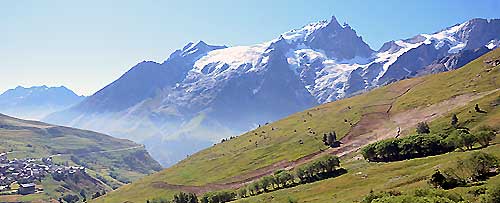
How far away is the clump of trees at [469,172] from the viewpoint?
323 ft

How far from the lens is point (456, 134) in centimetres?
15238

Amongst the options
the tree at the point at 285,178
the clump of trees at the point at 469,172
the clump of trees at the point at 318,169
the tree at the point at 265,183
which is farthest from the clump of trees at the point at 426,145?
the clump of trees at the point at 469,172

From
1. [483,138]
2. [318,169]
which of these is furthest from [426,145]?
[318,169]

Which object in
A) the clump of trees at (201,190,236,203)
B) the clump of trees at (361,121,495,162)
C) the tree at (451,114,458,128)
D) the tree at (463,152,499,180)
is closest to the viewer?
the tree at (463,152,499,180)

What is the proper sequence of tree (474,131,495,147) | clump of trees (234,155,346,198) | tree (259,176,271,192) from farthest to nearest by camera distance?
tree (259,176,271,192) < clump of trees (234,155,346,198) < tree (474,131,495,147)

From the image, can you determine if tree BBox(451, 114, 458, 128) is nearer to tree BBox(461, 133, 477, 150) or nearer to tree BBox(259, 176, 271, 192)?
tree BBox(461, 133, 477, 150)

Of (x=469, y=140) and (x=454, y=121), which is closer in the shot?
(x=469, y=140)

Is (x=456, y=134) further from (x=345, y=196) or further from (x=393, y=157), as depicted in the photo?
(x=345, y=196)

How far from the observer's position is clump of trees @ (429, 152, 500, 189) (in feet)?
323

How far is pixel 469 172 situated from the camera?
104 metres

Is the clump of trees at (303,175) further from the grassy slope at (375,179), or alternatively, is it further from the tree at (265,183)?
the grassy slope at (375,179)

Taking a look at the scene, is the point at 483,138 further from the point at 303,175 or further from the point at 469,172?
the point at 303,175

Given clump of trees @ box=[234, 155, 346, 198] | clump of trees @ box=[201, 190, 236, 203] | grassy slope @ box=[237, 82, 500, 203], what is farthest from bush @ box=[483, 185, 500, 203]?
clump of trees @ box=[201, 190, 236, 203]

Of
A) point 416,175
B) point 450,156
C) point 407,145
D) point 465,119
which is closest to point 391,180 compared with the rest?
point 416,175
